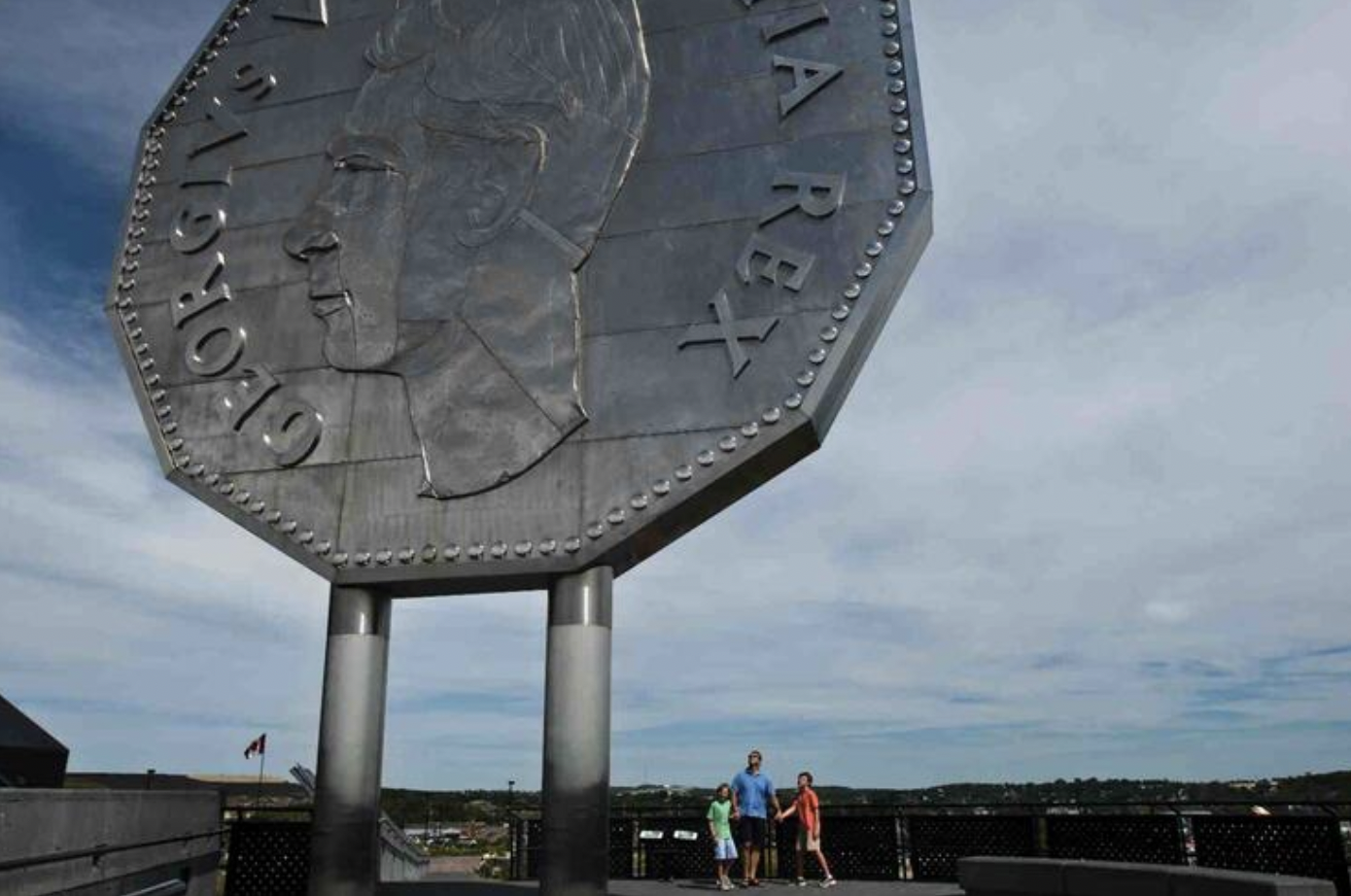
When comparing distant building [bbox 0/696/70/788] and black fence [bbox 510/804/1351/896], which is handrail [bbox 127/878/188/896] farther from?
distant building [bbox 0/696/70/788]

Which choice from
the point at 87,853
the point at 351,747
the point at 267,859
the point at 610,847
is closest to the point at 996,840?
the point at 610,847

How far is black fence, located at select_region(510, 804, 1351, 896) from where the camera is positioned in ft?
37.6

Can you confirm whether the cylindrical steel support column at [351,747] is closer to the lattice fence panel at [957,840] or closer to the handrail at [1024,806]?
the handrail at [1024,806]

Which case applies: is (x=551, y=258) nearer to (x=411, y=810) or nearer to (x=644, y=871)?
(x=644, y=871)

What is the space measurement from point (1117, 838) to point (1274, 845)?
5.38ft

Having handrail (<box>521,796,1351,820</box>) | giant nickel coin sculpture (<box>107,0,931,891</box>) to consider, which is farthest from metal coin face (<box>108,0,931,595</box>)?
handrail (<box>521,796,1351,820</box>)

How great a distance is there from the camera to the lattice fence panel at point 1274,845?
11195 mm

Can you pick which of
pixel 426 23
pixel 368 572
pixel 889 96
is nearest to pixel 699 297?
pixel 889 96

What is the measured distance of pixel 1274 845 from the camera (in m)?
11.6

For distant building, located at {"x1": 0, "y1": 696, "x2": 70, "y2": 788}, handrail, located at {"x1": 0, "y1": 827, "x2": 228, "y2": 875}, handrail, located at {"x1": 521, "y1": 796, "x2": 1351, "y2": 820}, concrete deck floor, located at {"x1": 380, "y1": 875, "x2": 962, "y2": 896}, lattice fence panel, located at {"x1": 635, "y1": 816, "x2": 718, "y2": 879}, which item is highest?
distant building, located at {"x1": 0, "y1": 696, "x2": 70, "y2": 788}

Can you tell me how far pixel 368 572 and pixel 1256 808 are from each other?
9616 millimetres

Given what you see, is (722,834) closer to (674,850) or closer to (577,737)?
(674,850)

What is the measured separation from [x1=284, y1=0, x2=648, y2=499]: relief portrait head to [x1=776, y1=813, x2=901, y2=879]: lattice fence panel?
6.94 meters

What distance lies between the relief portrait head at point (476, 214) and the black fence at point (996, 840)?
15.9ft
